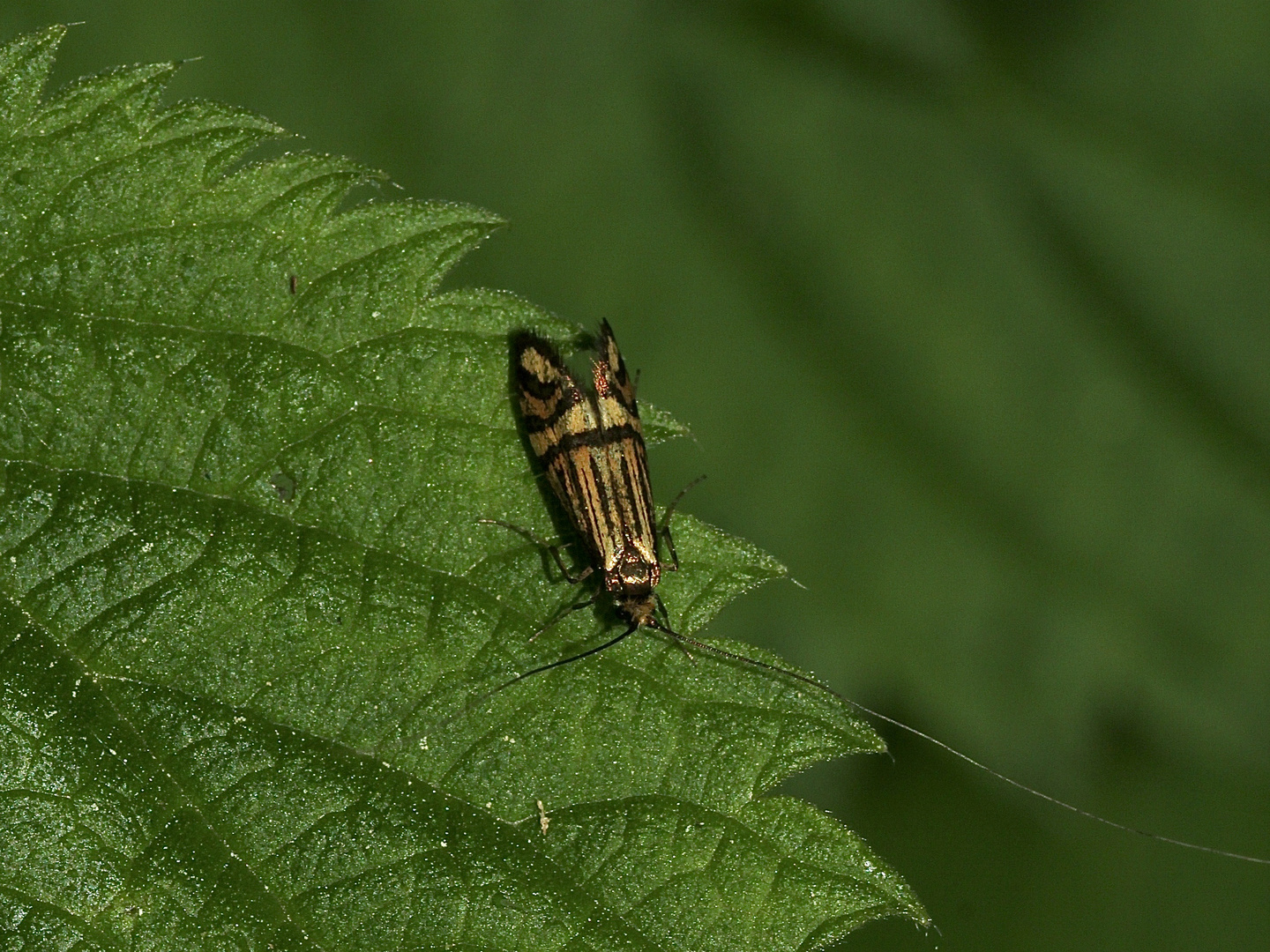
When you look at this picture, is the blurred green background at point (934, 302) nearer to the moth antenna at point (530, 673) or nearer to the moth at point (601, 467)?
the moth at point (601, 467)

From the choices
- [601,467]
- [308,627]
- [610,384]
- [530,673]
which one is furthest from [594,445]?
[308,627]

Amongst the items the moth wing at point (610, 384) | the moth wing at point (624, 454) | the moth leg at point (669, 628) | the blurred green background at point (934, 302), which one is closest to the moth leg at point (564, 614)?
the moth leg at point (669, 628)

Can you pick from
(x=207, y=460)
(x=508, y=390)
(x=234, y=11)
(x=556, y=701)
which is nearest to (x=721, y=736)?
(x=556, y=701)

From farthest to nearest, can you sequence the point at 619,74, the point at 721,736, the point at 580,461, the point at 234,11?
the point at 619,74 < the point at 234,11 < the point at 580,461 < the point at 721,736

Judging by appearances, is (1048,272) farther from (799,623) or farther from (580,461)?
(580,461)

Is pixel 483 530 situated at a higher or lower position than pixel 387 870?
higher
